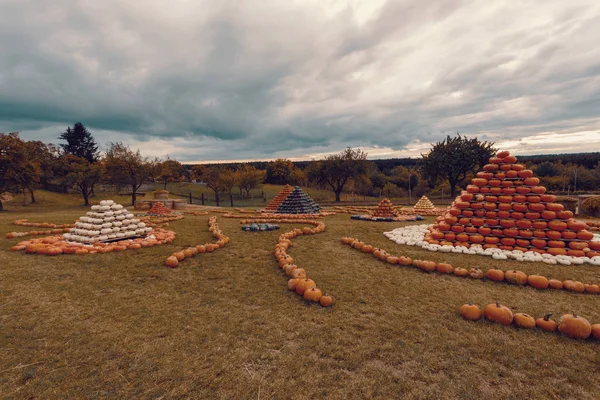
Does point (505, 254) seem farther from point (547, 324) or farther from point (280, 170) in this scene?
point (280, 170)

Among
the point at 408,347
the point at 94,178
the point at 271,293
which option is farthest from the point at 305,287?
the point at 94,178

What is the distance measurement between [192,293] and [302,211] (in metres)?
17.9

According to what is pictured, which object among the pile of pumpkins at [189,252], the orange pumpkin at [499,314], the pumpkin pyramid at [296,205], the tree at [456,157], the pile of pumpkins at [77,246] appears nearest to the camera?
the orange pumpkin at [499,314]

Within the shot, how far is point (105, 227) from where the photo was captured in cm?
1086

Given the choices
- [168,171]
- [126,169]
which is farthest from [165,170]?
[126,169]

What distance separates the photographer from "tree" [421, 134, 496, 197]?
45.3 m

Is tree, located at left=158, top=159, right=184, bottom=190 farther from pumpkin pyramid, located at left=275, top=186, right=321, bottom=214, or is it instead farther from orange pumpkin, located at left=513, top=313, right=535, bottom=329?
orange pumpkin, located at left=513, top=313, right=535, bottom=329

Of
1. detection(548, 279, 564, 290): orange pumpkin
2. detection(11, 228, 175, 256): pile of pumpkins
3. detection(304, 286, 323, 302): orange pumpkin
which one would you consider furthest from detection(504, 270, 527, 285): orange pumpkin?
detection(11, 228, 175, 256): pile of pumpkins

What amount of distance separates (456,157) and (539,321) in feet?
153

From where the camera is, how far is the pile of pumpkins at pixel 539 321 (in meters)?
4.30

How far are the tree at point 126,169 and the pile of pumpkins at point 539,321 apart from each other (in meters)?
42.3

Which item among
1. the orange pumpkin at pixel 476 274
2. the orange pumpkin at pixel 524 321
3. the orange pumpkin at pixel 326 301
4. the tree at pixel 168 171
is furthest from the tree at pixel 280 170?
the orange pumpkin at pixel 524 321

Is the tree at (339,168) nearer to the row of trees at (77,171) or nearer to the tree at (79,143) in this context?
the row of trees at (77,171)

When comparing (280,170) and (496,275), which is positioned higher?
(280,170)
